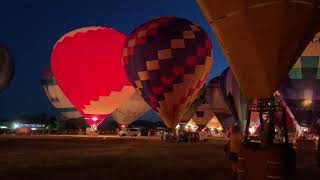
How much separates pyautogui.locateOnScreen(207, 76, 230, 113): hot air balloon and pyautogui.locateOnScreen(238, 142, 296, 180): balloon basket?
132 feet

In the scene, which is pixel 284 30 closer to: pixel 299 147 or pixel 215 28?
pixel 215 28

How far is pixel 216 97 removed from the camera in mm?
50469

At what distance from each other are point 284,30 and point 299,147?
72.7ft

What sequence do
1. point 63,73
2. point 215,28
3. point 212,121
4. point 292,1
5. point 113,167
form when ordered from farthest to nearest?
point 212,121, point 63,73, point 113,167, point 215,28, point 292,1

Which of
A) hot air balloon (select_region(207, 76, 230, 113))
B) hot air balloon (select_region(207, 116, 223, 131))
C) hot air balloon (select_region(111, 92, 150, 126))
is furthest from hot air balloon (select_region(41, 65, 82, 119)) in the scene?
hot air balloon (select_region(207, 116, 223, 131))

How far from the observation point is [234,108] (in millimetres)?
38281

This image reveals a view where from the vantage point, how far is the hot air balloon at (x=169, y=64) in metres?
28.7

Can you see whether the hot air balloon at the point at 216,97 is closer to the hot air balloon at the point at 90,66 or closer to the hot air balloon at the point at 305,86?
the hot air balloon at the point at 90,66

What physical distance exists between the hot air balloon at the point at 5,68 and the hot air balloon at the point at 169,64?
13.6 metres

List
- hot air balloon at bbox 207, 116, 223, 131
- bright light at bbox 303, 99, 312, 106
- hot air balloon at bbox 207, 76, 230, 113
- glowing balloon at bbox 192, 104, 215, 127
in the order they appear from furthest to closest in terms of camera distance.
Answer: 1. hot air balloon at bbox 207, 116, 223, 131
2. glowing balloon at bbox 192, 104, 215, 127
3. hot air balloon at bbox 207, 76, 230, 113
4. bright light at bbox 303, 99, 312, 106

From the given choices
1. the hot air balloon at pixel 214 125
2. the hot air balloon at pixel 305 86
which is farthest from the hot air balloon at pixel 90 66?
the hot air balloon at pixel 214 125

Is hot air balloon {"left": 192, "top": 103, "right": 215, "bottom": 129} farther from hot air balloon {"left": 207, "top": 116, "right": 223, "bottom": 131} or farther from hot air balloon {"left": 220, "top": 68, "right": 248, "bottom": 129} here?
hot air balloon {"left": 220, "top": 68, "right": 248, "bottom": 129}

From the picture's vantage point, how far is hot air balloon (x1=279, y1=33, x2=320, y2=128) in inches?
1177

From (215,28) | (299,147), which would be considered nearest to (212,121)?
(299,147)
